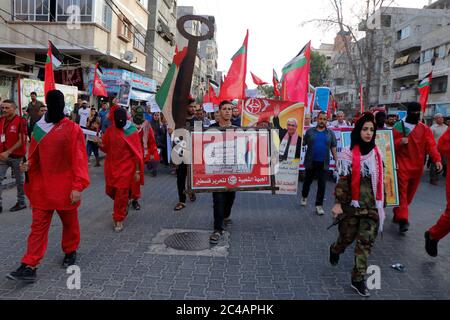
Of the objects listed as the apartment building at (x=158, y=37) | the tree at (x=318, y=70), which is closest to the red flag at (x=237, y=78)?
the apartment building at (x=158, y=37)

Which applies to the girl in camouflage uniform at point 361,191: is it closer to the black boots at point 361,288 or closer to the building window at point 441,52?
the black boots at point 361,288

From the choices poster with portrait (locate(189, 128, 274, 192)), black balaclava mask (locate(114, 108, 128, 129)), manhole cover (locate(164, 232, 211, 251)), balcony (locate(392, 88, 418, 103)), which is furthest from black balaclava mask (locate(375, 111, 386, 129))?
balcony (locate(392, 88, 418, 103))

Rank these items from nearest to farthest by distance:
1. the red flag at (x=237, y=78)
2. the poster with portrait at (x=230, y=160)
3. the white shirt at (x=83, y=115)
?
the poster with portrait at (x=230, y=160) < the red flag at (x=237, y=78) < the white shirt at (x=83, y=115)

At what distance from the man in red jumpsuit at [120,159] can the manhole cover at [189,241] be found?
880 millimetres

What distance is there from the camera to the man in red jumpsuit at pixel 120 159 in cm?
561

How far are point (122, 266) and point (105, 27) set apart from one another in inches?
809

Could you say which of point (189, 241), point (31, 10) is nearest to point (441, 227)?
point (189, 241)

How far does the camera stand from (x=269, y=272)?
4160mm

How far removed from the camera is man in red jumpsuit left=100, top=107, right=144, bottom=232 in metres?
5.61

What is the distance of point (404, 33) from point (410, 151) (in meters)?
43.3

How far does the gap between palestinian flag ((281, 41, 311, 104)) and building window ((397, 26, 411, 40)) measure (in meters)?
40.6
